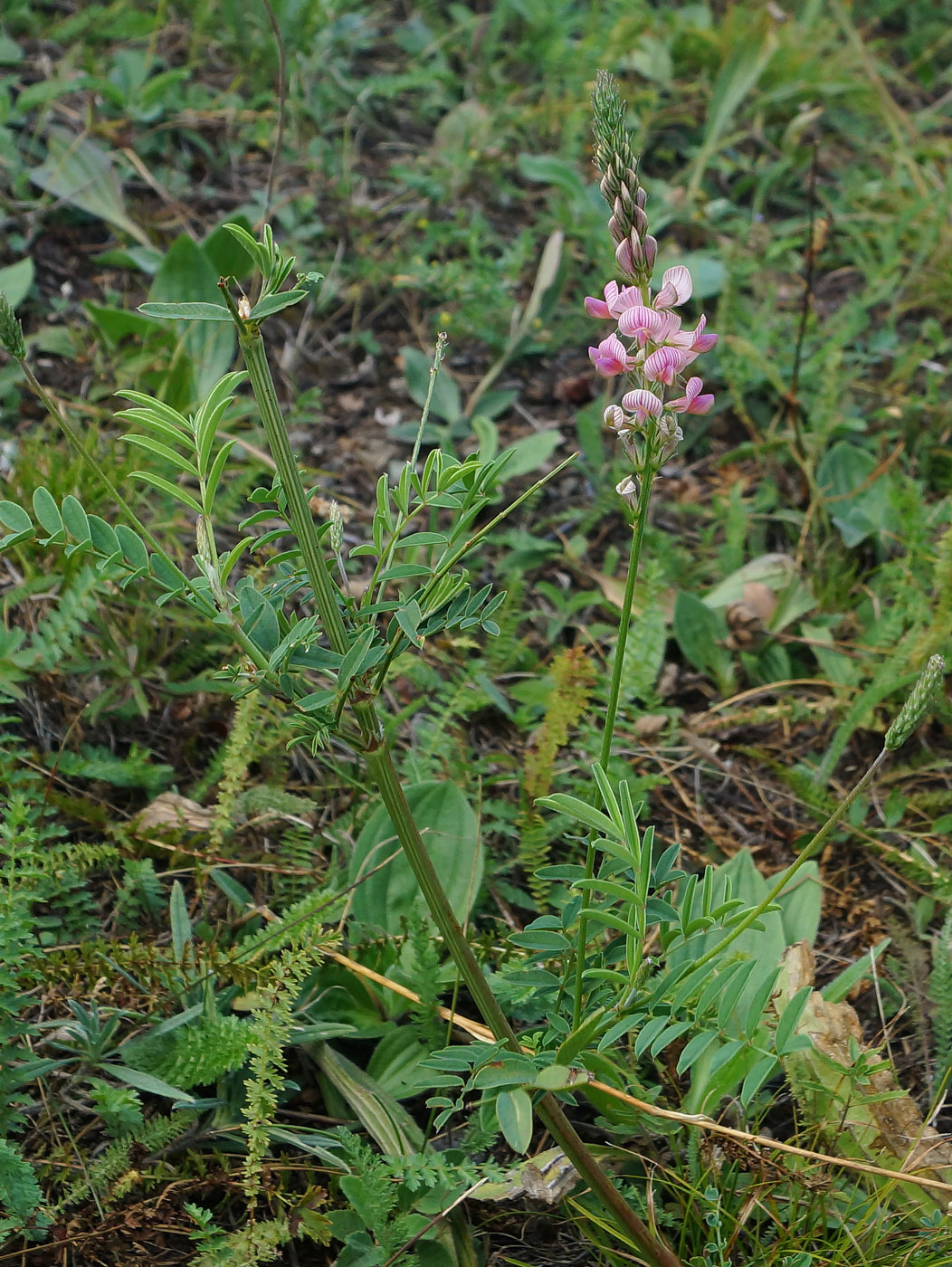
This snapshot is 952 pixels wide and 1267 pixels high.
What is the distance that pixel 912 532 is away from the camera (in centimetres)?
232

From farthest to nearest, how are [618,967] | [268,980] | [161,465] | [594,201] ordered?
[594,201], [161,465], [618,967], [268,980]

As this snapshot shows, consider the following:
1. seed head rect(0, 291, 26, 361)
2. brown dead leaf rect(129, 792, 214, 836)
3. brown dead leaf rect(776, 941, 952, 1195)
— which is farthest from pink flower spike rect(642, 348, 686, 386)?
brown dead leaf rect(129, 792, 214, 836)

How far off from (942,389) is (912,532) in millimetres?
825

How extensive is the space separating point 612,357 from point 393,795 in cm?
53

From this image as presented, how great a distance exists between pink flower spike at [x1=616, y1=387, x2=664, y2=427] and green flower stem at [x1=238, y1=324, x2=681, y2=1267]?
1.13ft

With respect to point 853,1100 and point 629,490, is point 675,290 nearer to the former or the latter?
point 629,490

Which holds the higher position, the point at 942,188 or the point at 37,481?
the point at 942,188

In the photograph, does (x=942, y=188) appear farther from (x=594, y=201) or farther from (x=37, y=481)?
(x=37, y=481)

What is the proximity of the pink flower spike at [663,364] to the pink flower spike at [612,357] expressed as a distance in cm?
3

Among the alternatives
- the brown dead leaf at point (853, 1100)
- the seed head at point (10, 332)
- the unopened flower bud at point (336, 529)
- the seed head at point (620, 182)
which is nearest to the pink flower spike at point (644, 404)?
the seed head at point (620, 182)

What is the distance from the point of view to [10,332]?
114 centimetres

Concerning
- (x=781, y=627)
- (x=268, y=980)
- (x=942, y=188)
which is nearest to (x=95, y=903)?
(x=268, y=980)

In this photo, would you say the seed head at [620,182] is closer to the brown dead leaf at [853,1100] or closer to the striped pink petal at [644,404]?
the striped pink petal at [644,404]

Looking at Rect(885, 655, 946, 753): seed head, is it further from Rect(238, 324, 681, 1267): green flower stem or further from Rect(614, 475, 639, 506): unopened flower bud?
Rect(238, 324, 681, 1267): green flower stem
